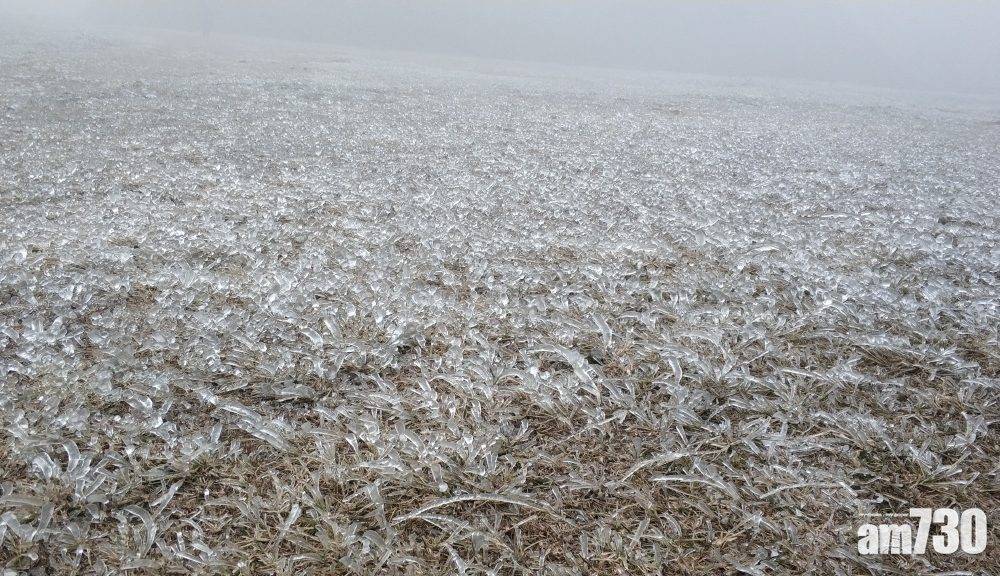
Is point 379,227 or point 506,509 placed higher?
point 379,227

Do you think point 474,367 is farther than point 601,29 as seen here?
No

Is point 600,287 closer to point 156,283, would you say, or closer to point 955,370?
point 955,370

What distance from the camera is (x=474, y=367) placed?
1555 mm

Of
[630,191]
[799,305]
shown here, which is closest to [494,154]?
[630,191]

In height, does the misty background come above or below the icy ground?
above

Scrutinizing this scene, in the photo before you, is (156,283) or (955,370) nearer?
(955,370)

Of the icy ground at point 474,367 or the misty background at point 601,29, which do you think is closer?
the icy ground at point 474,367

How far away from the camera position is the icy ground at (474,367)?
1.10 metres

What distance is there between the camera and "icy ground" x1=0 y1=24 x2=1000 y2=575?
110cm

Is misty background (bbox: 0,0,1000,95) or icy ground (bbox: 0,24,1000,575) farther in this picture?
misty background (bbox: 0,0,1000,95)

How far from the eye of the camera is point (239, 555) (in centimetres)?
104

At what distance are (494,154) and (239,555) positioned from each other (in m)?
3.40

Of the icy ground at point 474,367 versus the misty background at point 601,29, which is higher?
the misty background at point 601,29

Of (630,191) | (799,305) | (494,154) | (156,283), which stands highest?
(494,154)
